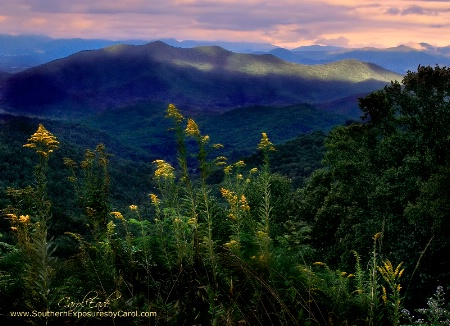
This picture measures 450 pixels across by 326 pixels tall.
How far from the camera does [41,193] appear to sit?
14.5ft

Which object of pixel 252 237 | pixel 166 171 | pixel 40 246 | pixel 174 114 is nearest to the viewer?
pixel 40 246

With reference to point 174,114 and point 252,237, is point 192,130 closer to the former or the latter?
point 174,114

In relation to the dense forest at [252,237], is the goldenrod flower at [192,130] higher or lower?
higher

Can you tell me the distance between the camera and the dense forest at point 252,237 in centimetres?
346

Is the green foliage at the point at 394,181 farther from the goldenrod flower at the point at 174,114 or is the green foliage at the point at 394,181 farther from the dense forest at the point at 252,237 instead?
the goldenrod flower at the point at 174,114

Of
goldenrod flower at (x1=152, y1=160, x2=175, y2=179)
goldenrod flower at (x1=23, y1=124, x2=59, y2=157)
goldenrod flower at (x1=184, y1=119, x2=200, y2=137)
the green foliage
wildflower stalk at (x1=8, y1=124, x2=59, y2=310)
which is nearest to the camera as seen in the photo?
wildflower stalk at (x1=8, y1=124, x2=59, y2=310)

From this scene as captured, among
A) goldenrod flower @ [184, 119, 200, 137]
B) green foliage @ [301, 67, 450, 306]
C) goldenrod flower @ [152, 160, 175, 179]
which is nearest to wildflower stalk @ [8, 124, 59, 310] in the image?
goldenrod flower @ [152, 160, 175, 179]

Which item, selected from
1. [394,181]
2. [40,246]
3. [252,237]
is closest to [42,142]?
[40,246]

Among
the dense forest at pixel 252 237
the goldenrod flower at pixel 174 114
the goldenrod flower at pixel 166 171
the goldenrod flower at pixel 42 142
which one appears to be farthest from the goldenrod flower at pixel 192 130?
the goldenrod flower at pixel 42 142

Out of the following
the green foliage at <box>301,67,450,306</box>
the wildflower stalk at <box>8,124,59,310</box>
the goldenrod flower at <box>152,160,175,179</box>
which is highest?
the goldenrod flower at <box>152,160,175,179</box>

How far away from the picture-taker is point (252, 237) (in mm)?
4910

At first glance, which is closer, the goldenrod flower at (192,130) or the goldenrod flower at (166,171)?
the goldenrod flower at (192,130)

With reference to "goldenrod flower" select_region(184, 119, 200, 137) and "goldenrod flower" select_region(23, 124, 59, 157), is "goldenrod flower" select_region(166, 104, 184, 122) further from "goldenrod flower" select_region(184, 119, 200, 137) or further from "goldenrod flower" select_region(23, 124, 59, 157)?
"goldenrod flower" select_region(23, 124, 59, 157)

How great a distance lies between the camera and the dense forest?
3.46 metres
